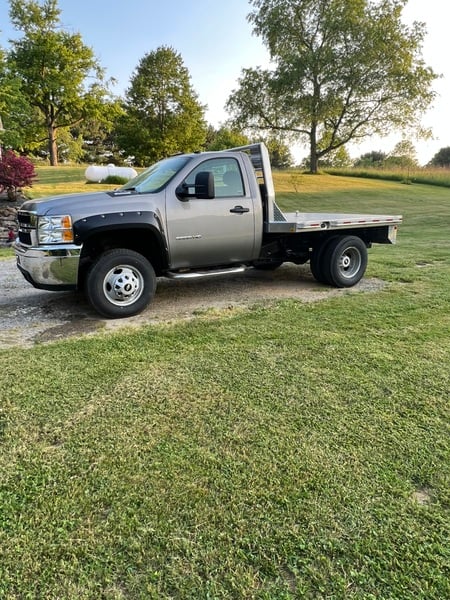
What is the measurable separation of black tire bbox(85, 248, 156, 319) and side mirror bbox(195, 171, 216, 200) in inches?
39.5

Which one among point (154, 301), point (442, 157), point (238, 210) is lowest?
point (154, 301)

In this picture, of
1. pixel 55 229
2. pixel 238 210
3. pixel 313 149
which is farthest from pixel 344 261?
pixel 313 149

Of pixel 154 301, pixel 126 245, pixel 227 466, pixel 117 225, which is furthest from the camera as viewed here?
pixel 154 301

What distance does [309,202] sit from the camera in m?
22.9

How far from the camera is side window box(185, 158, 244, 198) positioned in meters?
5.18

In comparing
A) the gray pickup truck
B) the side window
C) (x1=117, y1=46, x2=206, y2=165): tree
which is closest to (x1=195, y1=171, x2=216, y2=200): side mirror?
the gray pickup truck

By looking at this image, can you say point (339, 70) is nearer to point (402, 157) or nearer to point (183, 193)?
point (402, 157)

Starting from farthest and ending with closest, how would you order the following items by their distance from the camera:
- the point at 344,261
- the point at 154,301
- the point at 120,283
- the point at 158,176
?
the point at 344,261 < the point at 154,301 < the point at 158,176 < the point at 120,283

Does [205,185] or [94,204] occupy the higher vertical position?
[205,185]

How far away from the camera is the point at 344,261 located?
6.32 m

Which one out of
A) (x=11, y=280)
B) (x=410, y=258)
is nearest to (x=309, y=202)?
(x=410, y=258)

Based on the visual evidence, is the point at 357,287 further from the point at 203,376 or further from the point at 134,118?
the point at 134,118

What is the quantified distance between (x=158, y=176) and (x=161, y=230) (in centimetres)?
90

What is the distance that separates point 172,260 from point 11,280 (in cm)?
321
